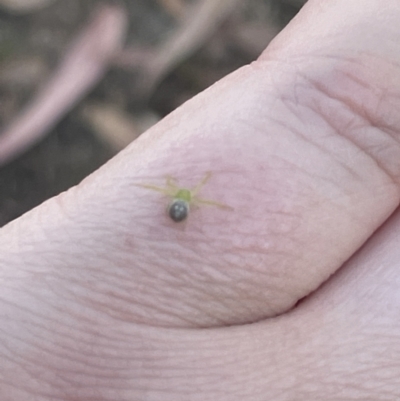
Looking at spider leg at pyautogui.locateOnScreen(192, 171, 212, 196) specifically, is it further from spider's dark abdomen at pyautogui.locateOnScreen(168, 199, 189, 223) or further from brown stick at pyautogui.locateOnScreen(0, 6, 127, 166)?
brown stick at pyautogui.locateOnScreen(0, 6, 127, 166)

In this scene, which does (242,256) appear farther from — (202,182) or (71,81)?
(71,81)

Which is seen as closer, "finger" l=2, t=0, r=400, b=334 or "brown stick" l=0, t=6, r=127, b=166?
"finger" l=2, t=0, r=400, b=334

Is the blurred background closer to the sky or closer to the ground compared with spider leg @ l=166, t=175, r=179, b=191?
closer to the sky

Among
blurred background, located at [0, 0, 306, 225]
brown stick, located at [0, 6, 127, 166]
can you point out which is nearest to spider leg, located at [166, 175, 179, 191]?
blurred background, located at [0, 0, 306, 225]

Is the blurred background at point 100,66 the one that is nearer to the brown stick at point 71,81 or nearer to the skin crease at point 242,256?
the brown stick at point 71,81

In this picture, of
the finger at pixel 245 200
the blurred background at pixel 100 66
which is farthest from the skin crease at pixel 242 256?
the blurred background at pixel 100 66

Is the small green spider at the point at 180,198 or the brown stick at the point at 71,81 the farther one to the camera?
the brown stick at the point at 71,81

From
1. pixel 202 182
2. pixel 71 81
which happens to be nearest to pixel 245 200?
pixel 202 182

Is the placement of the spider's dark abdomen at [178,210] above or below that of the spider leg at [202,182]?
below

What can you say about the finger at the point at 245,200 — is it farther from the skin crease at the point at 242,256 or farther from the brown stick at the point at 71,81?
the brown stick at the point at 71,81
